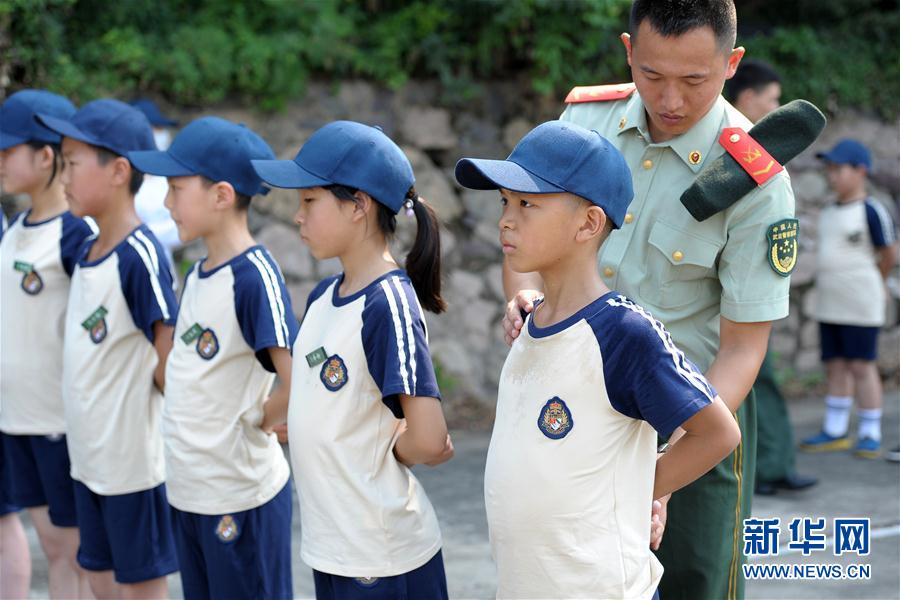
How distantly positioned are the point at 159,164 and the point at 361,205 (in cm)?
82

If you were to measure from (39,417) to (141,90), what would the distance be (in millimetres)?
3411

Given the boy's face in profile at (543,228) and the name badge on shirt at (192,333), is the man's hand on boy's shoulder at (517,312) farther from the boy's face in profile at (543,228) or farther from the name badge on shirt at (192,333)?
the name badge on shirt at (192,333)

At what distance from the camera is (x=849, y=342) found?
675 centimetres

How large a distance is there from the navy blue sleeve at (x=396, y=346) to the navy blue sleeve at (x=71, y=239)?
1.57m

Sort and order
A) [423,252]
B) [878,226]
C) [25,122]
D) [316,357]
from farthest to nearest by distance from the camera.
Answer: [878,226]
[25,122]
[423,252]
[316,357]

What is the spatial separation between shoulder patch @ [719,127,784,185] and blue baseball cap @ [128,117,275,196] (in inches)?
58.6

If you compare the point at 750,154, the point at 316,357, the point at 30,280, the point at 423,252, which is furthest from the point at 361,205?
the point at 30,280

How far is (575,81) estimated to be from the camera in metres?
7.48

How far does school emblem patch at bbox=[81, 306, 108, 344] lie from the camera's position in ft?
11.6

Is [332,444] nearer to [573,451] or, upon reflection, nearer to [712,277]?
[573,451]

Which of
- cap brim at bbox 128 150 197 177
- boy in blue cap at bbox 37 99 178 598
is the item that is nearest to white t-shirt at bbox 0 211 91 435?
boy in blue cap at bbox 37 99 178 598

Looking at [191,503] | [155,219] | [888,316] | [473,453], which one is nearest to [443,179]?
[473,453]

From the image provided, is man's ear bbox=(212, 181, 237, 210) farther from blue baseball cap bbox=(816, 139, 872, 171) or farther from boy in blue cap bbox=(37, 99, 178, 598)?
blue baseball cap bbox=(816, 139, 872, 171)

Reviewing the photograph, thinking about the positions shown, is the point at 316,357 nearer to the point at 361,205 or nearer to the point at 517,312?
the point at 361,205
